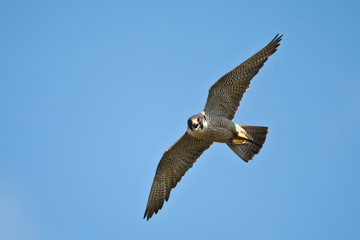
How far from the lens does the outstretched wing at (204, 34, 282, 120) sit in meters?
10.2

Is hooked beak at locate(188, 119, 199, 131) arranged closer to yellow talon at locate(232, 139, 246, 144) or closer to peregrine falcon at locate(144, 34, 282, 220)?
peregrine falcon at locate(144, 34, 282, 220)

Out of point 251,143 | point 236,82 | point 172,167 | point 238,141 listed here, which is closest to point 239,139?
point 238,141

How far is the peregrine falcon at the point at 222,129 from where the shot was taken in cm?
1019

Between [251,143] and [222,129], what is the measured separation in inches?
38.9

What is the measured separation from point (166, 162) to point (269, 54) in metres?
3.50

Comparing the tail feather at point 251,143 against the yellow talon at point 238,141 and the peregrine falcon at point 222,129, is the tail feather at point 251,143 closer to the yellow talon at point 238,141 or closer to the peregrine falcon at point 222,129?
the peregrine falcon at point 222,129

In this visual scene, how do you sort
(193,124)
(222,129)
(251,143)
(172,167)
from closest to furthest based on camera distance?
(193,124), (222,129), (251,143), (172,167)

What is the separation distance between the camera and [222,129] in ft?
33.7

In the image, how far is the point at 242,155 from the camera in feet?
36.1

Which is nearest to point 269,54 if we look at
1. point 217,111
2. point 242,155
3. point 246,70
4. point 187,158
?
point 246,70

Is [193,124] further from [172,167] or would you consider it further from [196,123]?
[172,167]

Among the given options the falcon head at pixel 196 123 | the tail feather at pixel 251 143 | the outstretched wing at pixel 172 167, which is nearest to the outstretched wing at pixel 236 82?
the falcon head at pixel 196 123

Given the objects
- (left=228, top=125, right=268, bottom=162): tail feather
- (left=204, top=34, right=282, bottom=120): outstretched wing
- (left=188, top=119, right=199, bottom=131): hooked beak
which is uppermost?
(left=204, top=34, right=282, bottom=120): outstretched wing

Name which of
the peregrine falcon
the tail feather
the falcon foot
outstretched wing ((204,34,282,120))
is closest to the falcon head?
the peregrine falcon
